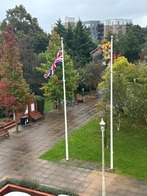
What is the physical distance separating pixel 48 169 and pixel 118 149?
4967mm

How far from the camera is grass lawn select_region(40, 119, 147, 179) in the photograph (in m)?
15.9

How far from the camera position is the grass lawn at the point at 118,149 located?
1594 centimetres

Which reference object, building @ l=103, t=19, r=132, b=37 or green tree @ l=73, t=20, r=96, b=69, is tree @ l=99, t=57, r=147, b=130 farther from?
building @ l=103, t=19, r=132, b=37

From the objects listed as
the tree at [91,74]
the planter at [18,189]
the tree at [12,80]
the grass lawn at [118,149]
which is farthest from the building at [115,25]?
the planter at [18,189]

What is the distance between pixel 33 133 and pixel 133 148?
26.2 feet

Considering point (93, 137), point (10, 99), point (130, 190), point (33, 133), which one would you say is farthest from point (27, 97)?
point (130, 190)

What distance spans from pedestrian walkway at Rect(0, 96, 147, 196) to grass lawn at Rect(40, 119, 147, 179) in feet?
2.42

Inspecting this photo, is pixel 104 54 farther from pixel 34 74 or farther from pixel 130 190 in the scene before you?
pixel 34 74

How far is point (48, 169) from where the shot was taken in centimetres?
1596

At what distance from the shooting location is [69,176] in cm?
1508

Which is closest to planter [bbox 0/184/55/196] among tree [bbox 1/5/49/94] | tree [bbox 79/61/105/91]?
tree [bbox 1/5/49/94]

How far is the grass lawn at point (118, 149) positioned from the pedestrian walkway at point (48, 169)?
2.42 feet

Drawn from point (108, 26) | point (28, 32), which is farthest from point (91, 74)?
point (108, 26)

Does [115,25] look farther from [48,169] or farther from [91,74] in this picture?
[48,169]
